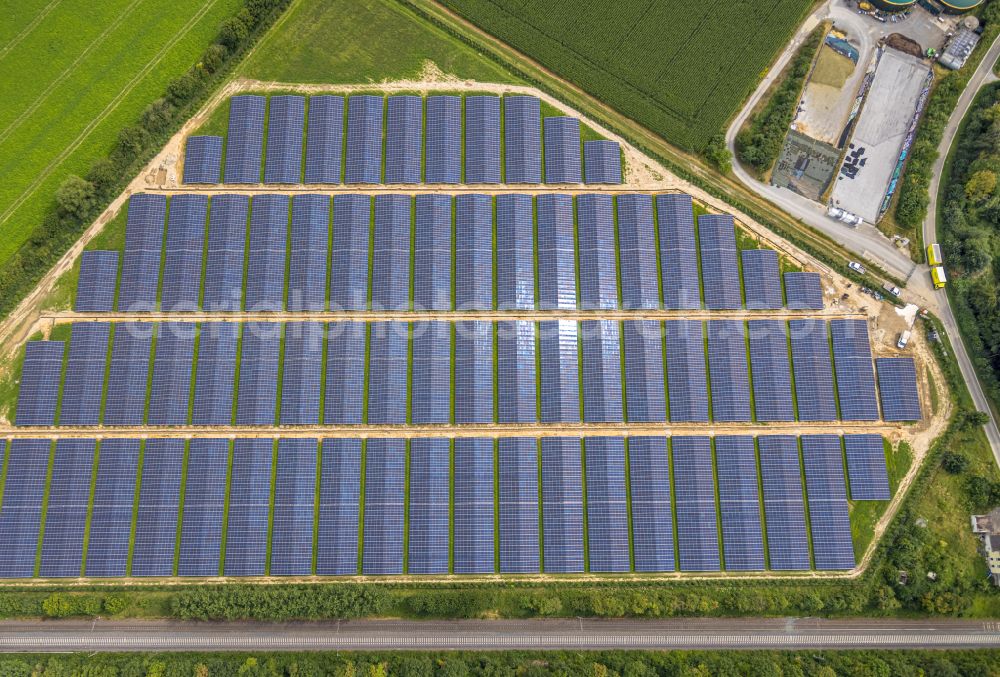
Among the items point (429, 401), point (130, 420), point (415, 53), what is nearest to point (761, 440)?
point (429, 401)

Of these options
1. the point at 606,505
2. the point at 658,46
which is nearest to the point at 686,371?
the point at 606,505

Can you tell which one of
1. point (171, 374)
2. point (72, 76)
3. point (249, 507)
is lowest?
point (249, 507)

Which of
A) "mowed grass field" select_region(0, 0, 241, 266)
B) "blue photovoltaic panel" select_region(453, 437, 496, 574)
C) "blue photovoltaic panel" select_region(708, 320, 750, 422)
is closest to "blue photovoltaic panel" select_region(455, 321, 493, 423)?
"blue photovoltaic panel" select_region(453, 437, 496, 574)

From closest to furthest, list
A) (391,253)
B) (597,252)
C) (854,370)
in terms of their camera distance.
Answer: (854,370) < (391,253) < (597,252)

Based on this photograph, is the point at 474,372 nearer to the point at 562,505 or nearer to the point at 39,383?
the point at 562,505

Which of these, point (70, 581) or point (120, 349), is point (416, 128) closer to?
point (120, 349)

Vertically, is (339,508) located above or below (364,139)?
below

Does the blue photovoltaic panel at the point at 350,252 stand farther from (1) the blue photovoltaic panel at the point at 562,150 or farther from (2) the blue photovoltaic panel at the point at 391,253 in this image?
(1) the blue photovoltaic panel at the point at 562,150

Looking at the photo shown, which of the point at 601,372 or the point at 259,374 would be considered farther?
the point at 601,372
